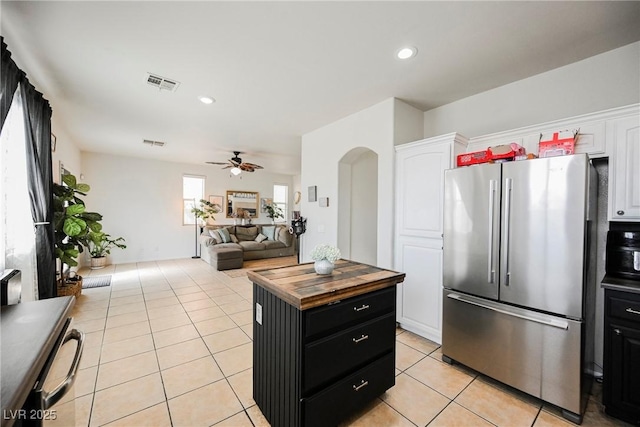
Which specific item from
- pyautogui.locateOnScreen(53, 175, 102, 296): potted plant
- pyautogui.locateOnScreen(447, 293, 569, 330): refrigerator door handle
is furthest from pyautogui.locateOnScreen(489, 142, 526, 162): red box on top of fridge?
pyautogui.locateOnScreen(53, 175, 102, 296): potted plant

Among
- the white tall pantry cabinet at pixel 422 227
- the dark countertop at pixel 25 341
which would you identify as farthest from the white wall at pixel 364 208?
the dark countertop at pixel 25 341

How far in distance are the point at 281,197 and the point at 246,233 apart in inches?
90.9

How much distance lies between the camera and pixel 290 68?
8.25ft

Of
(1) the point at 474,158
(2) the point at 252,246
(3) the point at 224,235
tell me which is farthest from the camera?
(2) the point at 252,246

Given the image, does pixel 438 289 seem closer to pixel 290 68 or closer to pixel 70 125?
pixel 290 68

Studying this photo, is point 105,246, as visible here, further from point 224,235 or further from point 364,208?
point 364,208

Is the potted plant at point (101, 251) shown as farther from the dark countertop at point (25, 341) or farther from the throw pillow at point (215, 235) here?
the dark countertop at point (25, 341)

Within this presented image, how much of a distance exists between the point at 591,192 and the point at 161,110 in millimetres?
4733

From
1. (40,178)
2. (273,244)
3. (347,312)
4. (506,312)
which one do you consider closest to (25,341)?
(347,312)

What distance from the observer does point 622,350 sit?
1.66 metres

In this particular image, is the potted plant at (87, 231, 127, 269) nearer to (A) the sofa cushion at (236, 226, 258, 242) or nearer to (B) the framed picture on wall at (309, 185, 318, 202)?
(A) the sofa cushion at (236, 226, 258, 242)

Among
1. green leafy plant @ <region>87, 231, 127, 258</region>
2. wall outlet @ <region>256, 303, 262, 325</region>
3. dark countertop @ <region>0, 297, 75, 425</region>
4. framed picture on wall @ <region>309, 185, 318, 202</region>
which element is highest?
framed picture on wall @ <region>309, 185, 318, 202</region>

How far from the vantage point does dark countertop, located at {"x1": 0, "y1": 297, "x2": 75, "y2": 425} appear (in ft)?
2.08

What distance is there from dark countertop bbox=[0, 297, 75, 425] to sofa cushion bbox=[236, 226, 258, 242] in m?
6.47
